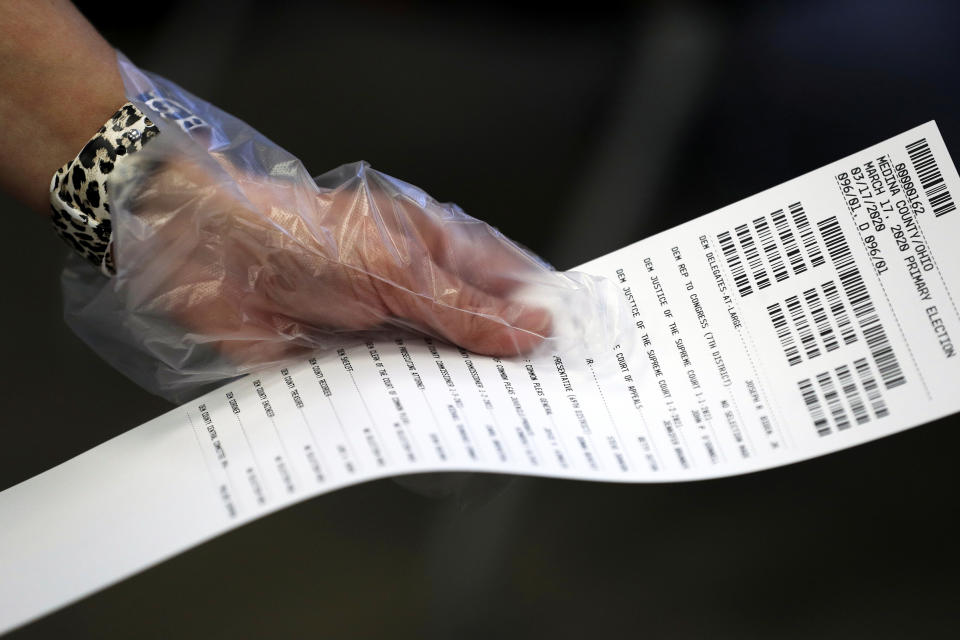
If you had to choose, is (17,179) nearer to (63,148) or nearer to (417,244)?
(63,148)

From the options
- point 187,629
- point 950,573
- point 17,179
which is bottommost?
point 187,629

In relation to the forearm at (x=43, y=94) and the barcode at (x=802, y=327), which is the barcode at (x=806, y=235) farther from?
the forearm at (x=43, y=94)

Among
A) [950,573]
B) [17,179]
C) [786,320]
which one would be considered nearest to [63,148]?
[17,179]

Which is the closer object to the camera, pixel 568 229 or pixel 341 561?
pixel 341 561

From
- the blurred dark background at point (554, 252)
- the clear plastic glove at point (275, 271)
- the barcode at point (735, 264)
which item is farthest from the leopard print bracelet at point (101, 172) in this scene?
the barcode at point (735, 264)

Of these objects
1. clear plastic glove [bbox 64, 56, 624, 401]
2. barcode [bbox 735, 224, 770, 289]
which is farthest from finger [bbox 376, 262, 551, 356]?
barcode [bbox 735, 224, 770, 289]

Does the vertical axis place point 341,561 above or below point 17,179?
below

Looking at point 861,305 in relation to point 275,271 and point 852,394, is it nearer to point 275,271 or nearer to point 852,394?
point 852,394

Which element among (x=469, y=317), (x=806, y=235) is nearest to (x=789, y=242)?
(x=806, y=235)
